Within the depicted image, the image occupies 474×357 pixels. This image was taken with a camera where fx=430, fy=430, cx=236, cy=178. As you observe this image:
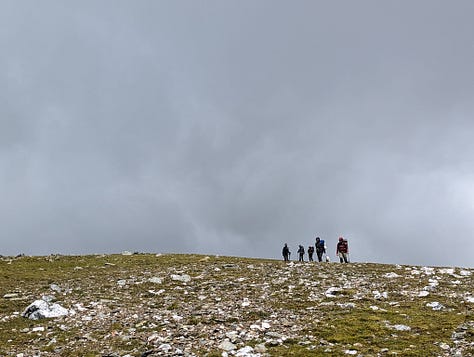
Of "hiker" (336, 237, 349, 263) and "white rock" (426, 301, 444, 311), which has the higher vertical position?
"hiker" (336, 237, 349, 263)

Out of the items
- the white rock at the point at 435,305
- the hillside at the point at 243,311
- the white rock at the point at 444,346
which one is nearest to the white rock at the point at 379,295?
the hillside at the point at 243,311

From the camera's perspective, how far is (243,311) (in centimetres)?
1966

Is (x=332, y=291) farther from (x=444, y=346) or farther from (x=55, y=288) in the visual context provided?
(x=55, y=288)

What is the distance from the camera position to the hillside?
15.8 m

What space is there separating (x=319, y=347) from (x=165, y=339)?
→ 5859mm

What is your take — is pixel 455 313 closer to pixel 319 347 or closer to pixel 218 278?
pixel 319 347

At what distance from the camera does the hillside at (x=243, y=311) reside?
15.8 metres

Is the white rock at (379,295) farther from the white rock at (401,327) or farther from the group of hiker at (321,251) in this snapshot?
the group of hiker at (321,251)

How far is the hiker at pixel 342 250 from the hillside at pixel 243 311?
5.79 meters

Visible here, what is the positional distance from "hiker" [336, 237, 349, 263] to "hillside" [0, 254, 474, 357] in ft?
19.0

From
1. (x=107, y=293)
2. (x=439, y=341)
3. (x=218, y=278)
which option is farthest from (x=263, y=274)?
(x=439, y=341)

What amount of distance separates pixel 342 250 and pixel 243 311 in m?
18.7

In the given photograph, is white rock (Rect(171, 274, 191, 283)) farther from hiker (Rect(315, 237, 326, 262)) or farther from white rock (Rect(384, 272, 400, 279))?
hiker (Rect(315, 237, 326, 262))

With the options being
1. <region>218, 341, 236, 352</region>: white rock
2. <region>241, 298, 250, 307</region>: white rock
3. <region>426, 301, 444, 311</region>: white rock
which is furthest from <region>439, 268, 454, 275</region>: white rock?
<region>218, 341, 236, 352</region>: white rock
